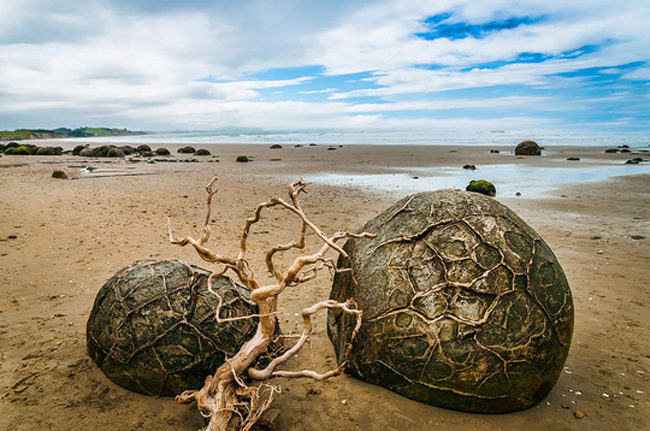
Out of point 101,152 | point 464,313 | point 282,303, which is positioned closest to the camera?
point 464,313

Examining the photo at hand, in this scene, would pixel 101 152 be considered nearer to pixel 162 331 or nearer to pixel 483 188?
pixel 483 188

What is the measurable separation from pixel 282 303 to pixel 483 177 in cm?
1590

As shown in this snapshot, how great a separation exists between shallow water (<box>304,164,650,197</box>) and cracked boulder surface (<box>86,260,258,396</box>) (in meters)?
12.1

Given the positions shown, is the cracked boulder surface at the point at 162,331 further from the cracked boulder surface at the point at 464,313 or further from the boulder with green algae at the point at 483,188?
the boulder with green algae at the point at 483,188

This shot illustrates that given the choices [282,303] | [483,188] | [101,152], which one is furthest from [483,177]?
[101,152]

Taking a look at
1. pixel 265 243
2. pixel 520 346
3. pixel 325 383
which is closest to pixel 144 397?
pixel 325 383

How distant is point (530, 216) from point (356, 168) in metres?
13.9

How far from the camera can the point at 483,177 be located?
19047 millimetres

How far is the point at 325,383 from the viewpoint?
3.98 metres

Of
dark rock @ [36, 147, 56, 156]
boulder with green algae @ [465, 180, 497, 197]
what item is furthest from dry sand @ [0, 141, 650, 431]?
dark rock @ [36, 147, 56, 156]

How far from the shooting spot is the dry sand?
348 centimetres

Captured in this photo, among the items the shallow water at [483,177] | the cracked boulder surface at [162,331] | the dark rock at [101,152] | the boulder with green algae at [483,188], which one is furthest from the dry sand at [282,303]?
the dark rock at [101,152]

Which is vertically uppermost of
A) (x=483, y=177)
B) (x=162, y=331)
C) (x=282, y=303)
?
(x=483, y=177)

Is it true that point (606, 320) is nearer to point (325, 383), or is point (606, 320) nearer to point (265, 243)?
point (325, 383)
